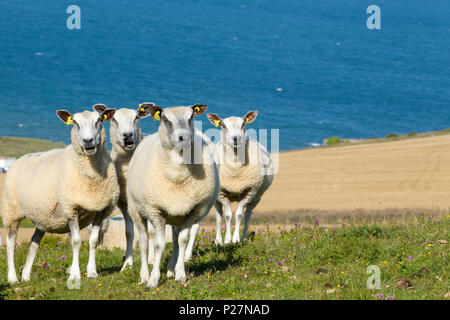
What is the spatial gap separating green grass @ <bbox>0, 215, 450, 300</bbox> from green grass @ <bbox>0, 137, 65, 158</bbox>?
4770cm

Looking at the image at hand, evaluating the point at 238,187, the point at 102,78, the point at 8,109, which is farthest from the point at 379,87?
the point at 238,187

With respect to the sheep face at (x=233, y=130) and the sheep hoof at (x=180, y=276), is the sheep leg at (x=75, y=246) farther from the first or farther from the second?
the sheep face at (x=233, y=130)

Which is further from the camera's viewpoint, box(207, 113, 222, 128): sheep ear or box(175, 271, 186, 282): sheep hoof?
box(207, 113, 222, 128): sheep ear

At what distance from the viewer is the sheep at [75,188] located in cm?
1037

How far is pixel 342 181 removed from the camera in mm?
44594

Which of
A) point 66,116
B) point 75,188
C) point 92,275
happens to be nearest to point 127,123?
point 66,116

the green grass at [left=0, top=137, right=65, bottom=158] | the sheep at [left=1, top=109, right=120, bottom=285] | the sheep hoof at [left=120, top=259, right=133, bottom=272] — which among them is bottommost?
the green grass at [left=0, top=137, right=65, bottom=158]

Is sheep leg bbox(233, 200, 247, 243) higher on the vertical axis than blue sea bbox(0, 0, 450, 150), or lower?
higher

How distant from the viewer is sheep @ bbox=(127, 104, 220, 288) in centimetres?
938

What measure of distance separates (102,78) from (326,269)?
142984mm

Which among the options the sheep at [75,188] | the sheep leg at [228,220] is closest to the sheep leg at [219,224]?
the sheep leg at [228,220]

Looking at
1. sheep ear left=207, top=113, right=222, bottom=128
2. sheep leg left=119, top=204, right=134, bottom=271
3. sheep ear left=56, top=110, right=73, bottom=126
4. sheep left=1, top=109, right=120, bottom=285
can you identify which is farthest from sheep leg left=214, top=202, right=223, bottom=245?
sheep ear left=56, top=110, right=73, bottom=126

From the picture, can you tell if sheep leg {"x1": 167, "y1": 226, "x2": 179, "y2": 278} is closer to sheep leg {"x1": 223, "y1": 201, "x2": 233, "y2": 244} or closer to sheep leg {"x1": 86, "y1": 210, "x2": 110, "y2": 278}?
sheep leg {"x1": 86, "y1": 210, "x2": 110, "y2": 278}

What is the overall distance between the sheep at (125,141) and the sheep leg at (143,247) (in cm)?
120
